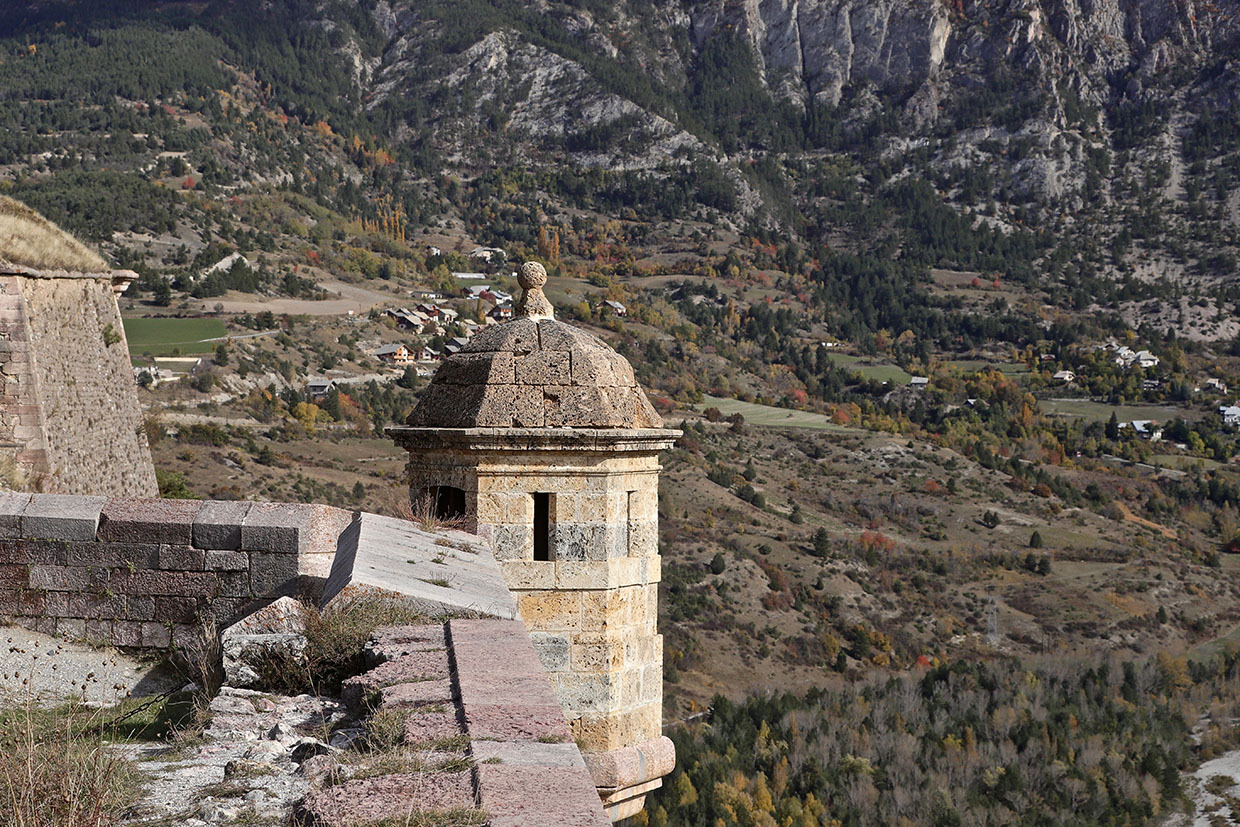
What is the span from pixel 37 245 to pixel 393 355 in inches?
2646

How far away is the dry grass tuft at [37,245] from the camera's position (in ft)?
52.0

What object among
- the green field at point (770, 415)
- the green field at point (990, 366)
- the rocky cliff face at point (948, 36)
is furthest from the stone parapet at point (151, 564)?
the rocky cliff face at point (948, 36)

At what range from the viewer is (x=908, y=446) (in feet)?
328

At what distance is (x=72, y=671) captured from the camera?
594 centimetres

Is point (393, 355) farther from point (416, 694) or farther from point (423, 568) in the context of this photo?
point (416, 694)

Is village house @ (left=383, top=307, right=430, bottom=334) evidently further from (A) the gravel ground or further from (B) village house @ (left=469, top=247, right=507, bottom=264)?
(A) the gravel ground

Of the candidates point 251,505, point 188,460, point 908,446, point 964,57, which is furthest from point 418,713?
point 964,57

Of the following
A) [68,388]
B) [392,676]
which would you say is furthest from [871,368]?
[392,676]

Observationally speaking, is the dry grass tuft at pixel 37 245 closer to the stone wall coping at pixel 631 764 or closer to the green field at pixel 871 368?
the stone wall coping at pixel 631 764

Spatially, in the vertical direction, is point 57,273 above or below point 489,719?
above

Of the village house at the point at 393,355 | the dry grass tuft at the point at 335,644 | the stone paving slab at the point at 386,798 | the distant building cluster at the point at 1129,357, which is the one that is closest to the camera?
the stone paving slab at the point at 386,798

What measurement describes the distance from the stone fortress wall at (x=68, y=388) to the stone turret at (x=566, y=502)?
8173mm

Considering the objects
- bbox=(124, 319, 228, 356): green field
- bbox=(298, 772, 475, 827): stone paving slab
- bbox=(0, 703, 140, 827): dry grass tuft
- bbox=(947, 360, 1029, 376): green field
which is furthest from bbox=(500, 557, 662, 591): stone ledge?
bbox=(947, 360, 1029, 376): green field

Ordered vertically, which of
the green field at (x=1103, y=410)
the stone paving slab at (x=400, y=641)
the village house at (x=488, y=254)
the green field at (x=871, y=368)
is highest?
the village house at (x=488, y=254)
